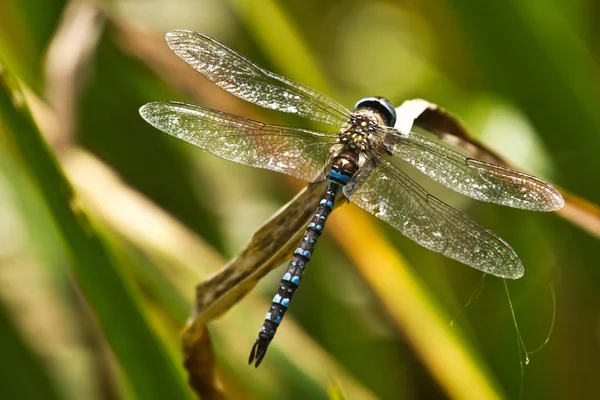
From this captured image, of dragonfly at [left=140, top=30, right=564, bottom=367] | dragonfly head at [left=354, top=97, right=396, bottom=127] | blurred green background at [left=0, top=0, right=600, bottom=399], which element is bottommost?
blurred green background at [left=0, top=0, right=600, bottom=399]

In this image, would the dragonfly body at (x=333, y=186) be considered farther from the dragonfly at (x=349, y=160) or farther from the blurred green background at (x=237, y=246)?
the blurred green background at (x=237, y=246)

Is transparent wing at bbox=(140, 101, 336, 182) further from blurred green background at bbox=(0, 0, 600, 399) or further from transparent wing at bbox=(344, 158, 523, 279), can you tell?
blurred green background at bbox=(0, 0, 600, 399)

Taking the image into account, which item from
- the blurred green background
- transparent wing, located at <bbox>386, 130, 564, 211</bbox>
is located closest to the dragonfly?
transparent wing, located at <bbox>386, 130, 564, 211</bbox>

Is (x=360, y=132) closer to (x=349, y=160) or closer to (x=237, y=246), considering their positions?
(x=349, y=160)

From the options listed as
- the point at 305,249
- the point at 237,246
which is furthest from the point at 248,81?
the point at 237,246

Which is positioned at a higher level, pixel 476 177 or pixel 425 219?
pixel 476 177

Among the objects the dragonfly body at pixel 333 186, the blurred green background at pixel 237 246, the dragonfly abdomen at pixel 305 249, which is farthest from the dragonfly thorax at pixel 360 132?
the blurred green background at pixel 237 246
